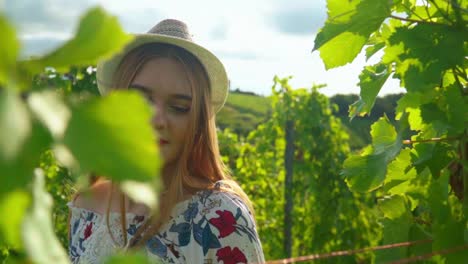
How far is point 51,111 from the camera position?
335 millimetres

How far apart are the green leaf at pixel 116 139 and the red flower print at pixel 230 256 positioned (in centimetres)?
185

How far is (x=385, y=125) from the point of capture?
1434mm

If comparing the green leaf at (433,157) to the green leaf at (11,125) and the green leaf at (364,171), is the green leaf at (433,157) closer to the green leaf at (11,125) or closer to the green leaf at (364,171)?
the green leaf at (364,171)

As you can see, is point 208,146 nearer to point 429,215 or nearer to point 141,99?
point 429,215

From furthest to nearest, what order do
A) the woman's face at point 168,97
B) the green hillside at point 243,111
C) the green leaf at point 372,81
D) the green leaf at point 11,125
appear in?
1. the green hillside at point 243,111
2. the woman's face at point 168,97
3. the green leaf at point 372,81
4. the green leaf at point 11,125

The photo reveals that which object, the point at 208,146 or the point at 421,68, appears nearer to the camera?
the point at 421,68

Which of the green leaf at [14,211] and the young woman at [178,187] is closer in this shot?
the green leaf at [14,211]

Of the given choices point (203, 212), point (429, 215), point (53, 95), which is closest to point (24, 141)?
point (53, 95)

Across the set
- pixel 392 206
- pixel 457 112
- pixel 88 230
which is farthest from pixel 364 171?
pixel 88 230

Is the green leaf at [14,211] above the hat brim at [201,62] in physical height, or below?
below

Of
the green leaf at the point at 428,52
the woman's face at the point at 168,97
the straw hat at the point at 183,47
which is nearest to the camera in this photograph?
the green leaf at the point at 428,52

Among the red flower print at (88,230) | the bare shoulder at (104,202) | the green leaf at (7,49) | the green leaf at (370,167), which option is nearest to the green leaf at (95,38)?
the green leaf at (7,49)

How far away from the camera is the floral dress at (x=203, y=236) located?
2164 millimetres

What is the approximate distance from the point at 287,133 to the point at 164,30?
5.56m
